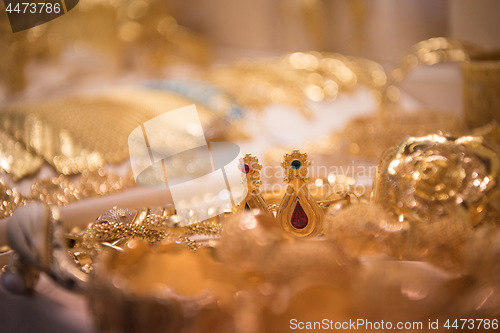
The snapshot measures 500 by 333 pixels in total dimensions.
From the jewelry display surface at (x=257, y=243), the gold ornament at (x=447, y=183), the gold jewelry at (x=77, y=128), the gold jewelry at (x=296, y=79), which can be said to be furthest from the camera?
the gold jewelry at (x=296, y=79)

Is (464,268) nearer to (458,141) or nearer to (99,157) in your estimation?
(458,141)

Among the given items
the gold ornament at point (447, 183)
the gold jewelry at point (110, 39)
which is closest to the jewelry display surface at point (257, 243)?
the gold ornament at point (447, 183)

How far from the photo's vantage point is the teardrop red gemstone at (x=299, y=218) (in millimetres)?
413

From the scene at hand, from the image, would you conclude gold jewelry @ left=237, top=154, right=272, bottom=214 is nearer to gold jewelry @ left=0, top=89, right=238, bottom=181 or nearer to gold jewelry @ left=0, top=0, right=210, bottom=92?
gold jewelry @ left=0, top=89, right=238, bottom=181

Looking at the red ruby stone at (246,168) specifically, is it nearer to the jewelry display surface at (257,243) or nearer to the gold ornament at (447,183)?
the jewelry display surface at (257,243)

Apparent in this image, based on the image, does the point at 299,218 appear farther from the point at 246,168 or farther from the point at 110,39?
the point at 110,39

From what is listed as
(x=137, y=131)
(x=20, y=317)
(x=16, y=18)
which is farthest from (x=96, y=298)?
(x=16, y=18)

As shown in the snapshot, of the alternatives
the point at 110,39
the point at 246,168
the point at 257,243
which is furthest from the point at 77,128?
the point at 110,39

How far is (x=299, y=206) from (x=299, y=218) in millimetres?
13

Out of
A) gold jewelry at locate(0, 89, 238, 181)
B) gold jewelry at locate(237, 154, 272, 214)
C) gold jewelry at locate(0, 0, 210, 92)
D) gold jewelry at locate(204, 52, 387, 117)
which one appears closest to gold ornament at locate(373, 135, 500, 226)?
gold jewelry at locate(237, 154, 272, 214)

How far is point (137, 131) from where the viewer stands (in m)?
0.98

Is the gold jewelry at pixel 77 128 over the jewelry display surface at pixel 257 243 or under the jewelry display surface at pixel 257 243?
under

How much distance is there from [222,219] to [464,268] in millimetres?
244

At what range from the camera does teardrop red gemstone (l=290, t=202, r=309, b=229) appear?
0.41 m
